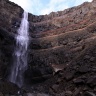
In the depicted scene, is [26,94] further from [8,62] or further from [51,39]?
[51,39]

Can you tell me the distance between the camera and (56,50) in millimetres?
37781

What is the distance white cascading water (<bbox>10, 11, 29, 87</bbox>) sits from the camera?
1345 inches

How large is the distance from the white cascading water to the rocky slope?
819mm

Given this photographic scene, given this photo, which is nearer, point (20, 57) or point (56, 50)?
point (20, 57)


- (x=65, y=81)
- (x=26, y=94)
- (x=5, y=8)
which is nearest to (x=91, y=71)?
(x=65, y=81)

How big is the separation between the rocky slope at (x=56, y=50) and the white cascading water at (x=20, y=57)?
2.69 ft

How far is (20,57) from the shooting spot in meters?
37.6

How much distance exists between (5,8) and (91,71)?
2604 cm

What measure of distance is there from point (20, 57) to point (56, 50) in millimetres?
5990

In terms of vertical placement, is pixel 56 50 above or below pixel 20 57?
above

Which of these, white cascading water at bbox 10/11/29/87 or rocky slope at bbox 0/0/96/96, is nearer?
rocky slope at bbox 0/0/96/96

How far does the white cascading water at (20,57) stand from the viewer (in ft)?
112

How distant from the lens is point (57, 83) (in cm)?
2948

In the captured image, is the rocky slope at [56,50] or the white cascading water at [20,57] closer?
the rocky slope at [56,50]
